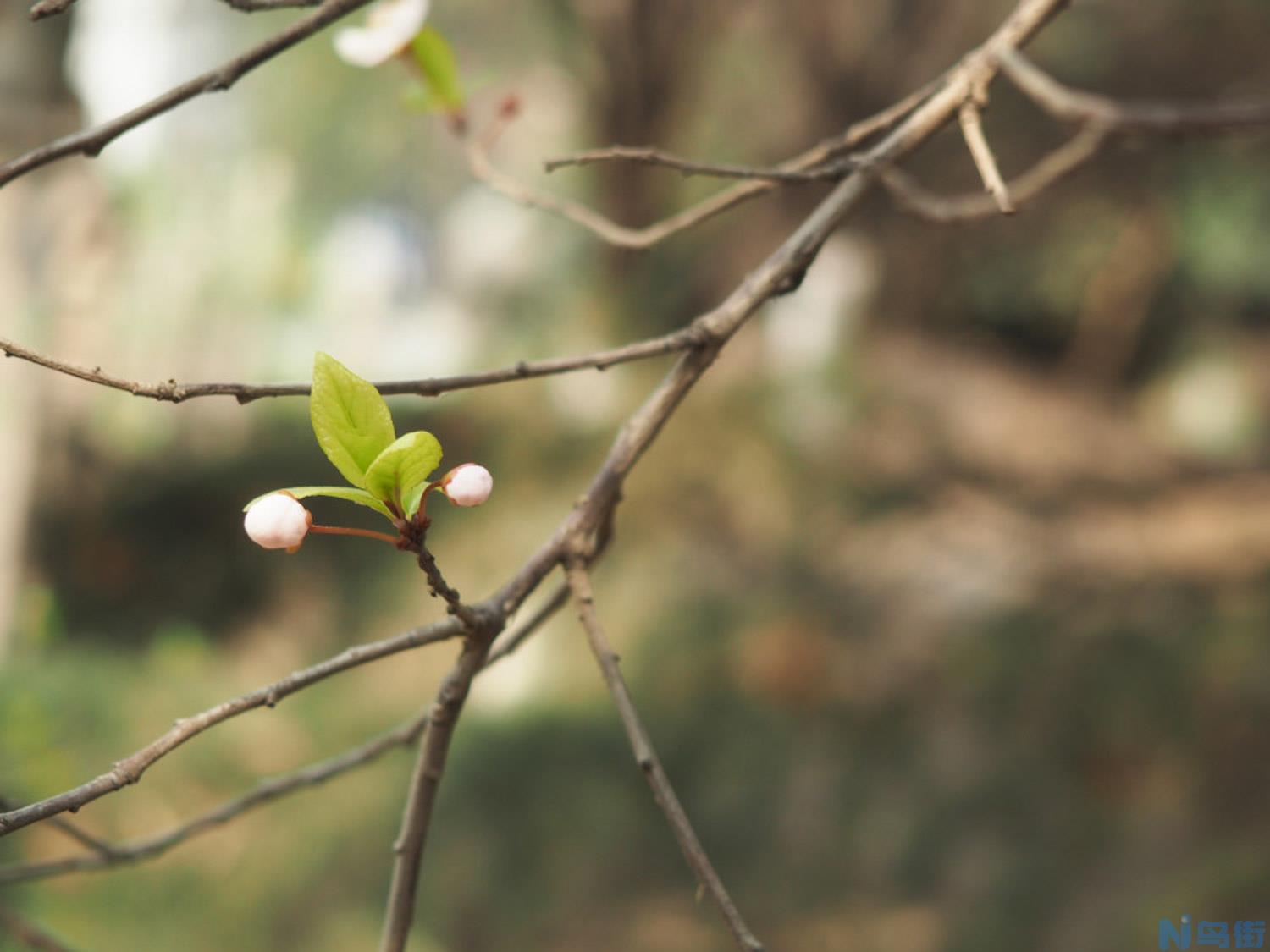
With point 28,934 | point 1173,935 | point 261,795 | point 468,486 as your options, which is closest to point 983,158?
point 468,486

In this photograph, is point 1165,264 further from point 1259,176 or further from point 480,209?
point 480,209

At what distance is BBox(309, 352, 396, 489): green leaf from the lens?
393mm

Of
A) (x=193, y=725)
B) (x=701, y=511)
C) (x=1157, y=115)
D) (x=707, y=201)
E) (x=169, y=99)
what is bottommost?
(x=193, y=725)

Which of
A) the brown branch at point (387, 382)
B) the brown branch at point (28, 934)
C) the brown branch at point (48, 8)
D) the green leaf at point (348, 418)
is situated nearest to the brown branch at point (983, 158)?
the brown branch at point (387, 382)

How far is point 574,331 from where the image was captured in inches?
112

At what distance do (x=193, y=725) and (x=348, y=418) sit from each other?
0.39ft

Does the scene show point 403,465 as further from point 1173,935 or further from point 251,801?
point 1173,935

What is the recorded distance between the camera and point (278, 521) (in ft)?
1.22

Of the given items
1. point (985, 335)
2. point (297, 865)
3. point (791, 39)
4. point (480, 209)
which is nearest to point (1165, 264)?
point (985, 335)

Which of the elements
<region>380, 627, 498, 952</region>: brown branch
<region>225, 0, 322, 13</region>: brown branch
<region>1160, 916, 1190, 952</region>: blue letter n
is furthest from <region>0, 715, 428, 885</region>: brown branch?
<region>1160, 916, 1190, 952</region>: blue letter n

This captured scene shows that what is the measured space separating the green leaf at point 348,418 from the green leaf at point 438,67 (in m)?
0.39

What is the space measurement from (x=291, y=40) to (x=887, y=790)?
1.68 m

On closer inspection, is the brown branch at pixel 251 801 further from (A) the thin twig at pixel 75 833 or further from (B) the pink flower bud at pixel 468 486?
(B) the pink flower bud at pixel 468 486

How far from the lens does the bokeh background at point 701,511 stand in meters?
1.74
